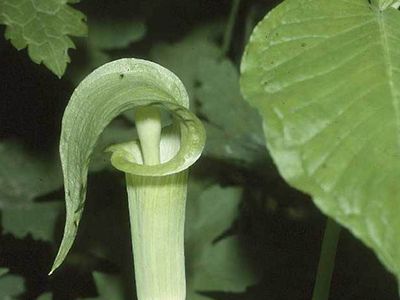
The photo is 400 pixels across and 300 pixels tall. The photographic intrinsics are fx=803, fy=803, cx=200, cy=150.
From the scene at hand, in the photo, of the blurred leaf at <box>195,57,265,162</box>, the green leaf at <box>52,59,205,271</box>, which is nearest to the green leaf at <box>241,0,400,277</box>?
the green leaf at <box>52,59,205,271</box>

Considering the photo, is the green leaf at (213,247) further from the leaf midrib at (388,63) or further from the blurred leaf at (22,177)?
the leaf midrib at (388,63)

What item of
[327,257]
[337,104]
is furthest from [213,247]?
[337,104]

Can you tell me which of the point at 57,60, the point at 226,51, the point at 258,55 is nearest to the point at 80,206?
the point at 258,55

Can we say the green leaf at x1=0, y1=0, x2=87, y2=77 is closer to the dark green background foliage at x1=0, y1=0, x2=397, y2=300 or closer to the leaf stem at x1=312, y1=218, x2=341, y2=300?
the leaf stem at x1=312, y1=218, x2=341, y2=300

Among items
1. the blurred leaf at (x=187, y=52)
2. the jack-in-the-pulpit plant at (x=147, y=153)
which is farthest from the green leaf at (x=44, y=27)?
the blurred leaf at (x=187, y=52)

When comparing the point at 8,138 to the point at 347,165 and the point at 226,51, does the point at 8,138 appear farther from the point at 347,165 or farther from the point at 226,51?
the point at 347,165

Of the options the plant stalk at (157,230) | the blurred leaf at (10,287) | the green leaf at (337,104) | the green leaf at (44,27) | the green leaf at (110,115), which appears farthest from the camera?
the blurred leaf at (10,287)

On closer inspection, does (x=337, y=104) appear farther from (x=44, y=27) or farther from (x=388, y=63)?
(x=44, y=27)
